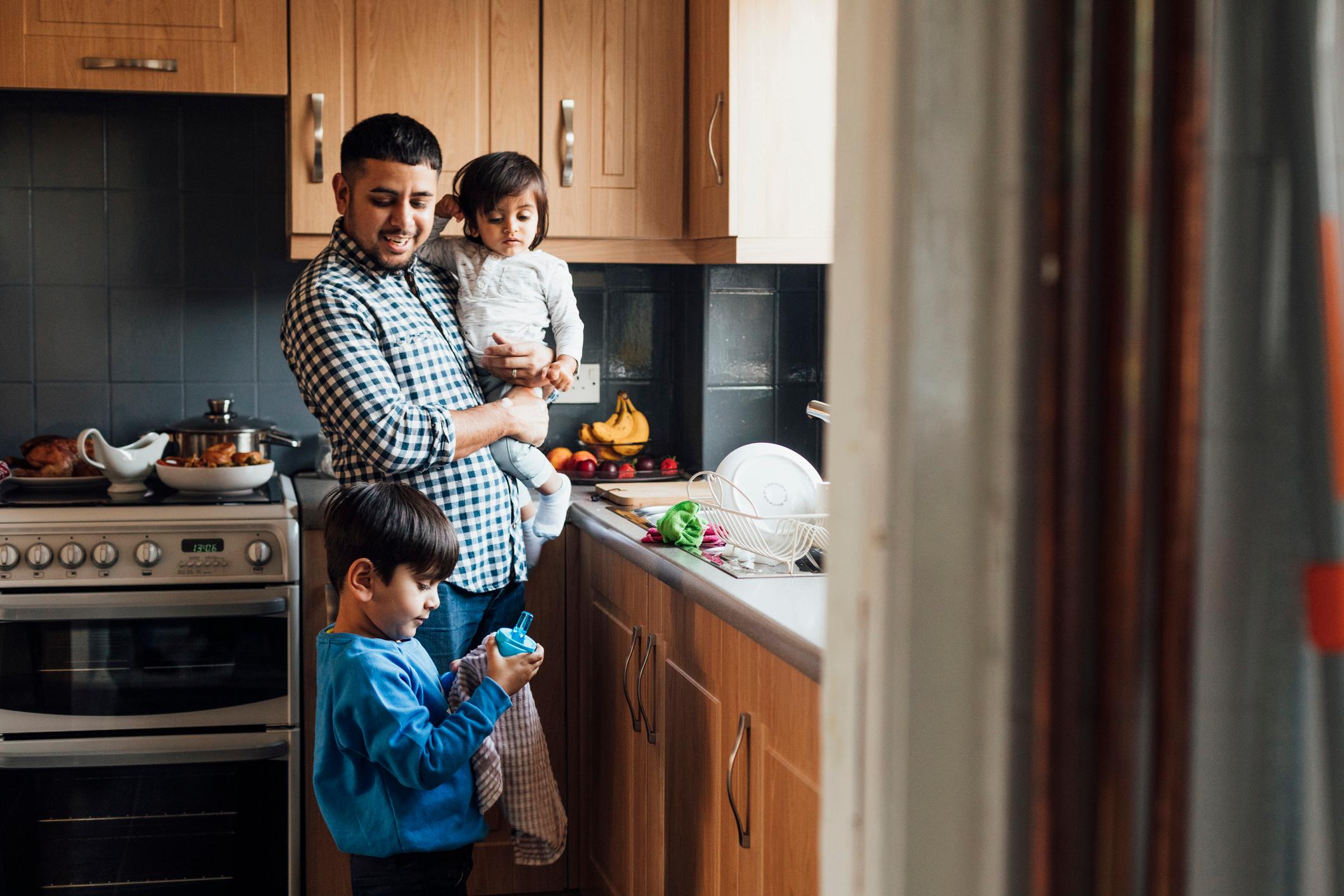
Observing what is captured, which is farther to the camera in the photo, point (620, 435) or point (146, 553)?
point (620, 435)

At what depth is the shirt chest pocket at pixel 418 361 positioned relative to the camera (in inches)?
73.4

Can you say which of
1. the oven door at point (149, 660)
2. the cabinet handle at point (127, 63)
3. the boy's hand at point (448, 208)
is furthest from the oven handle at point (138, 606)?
the cabinet handle at point (127, 63)

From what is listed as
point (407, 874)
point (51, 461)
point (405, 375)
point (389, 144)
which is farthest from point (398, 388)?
point (51, 461)

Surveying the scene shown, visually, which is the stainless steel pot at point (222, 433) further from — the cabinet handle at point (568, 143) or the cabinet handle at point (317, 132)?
the cabinet handle at point (568, 143)

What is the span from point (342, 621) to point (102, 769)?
101 centimetres

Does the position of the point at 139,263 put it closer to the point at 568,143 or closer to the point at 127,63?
the point at 127,63

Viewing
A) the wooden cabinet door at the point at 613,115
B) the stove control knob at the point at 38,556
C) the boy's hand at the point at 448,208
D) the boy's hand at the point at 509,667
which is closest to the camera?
the boy's hand at the point at 509,667

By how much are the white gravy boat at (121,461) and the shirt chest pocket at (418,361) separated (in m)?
0.89

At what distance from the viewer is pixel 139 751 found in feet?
7.67

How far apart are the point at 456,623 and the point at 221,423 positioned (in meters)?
0.97

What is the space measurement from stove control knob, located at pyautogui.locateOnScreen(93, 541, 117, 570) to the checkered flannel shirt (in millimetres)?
637

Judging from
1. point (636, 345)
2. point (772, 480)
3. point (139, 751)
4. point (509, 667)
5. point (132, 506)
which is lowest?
point (139, 751)

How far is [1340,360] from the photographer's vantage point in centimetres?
40

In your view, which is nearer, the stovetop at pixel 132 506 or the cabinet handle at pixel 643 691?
the cabinet handle at pixel 643 691
